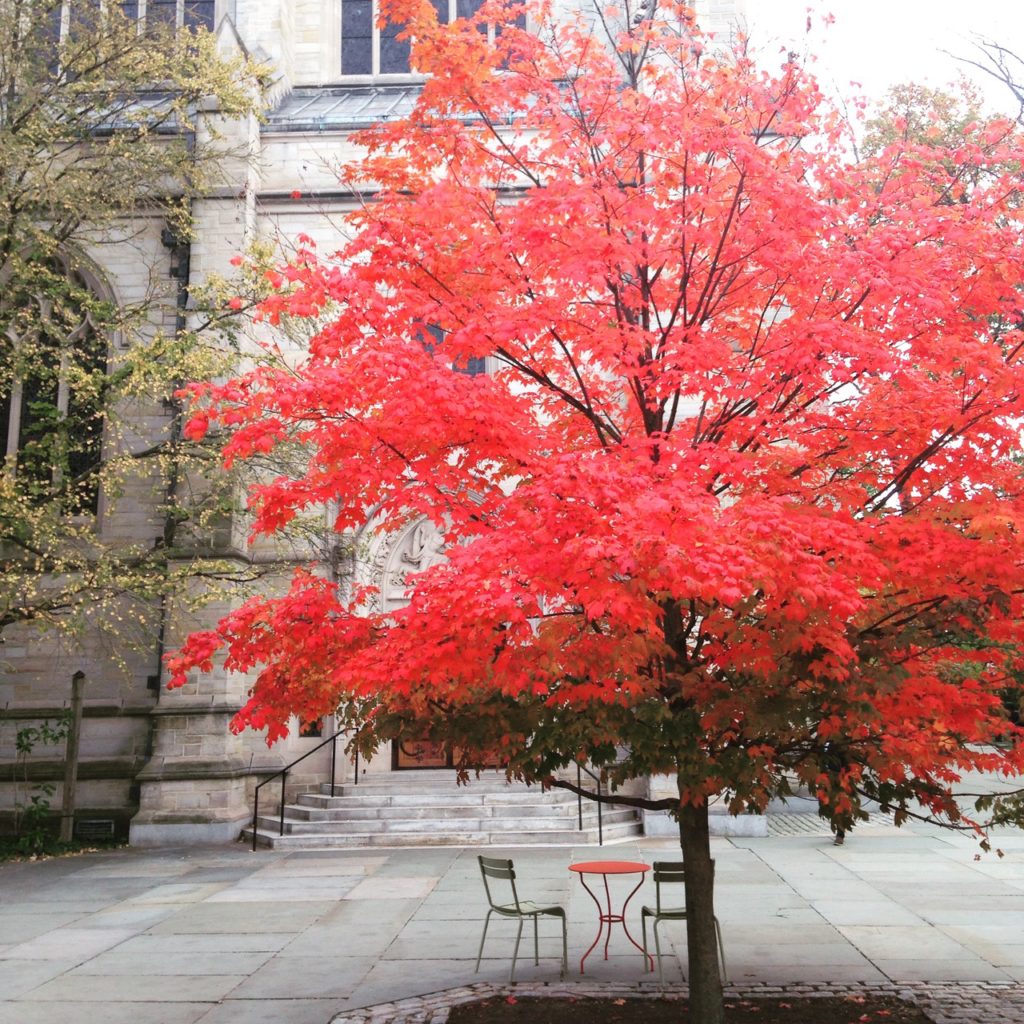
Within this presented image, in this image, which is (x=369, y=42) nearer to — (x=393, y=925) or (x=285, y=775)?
(x=285, y=775)

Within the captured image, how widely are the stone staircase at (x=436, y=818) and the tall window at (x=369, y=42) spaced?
1442 centimetres

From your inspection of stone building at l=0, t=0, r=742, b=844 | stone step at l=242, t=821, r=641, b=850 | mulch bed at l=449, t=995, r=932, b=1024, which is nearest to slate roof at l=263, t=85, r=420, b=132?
stone building at l=0, t=0, r=742, b=844

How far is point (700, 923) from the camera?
6.95m

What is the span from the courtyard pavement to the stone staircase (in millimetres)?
407

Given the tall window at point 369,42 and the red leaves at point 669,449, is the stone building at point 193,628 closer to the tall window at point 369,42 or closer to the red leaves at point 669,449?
the tall window at point 369,42

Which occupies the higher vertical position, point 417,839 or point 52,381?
point 52,381

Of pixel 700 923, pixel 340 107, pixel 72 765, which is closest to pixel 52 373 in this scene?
pixel 72 765

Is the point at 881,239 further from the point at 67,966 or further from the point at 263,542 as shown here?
the point at 263,542

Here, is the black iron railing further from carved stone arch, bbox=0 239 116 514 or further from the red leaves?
the red leaves

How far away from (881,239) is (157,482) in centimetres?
1322

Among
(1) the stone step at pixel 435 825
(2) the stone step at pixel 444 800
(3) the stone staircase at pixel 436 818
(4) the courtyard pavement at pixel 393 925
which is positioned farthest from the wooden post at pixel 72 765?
(2) the stone step at pixel 444 800

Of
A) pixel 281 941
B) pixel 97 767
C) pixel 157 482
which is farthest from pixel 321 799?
pixel 281 941

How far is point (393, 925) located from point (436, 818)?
543cm

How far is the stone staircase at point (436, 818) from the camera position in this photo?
15078mm
